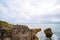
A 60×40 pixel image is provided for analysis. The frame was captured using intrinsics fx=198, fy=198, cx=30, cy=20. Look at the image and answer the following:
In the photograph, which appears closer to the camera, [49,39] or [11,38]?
[11,38]

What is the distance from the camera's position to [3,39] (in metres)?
43.4

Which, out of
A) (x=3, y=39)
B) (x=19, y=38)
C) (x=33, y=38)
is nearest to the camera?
(x=3, y=39)

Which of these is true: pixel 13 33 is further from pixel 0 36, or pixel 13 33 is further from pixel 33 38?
pixel 33 38

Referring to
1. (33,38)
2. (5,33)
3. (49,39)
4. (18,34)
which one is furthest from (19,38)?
(49,39)

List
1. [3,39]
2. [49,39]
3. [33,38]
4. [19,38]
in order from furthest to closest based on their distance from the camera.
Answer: [49,39] < [33,38] < [19,38] < [3,39]

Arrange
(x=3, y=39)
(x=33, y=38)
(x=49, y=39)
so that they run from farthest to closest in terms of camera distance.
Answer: (x=49, y=39) < (x=33, y=38) < (x=3, y=39)

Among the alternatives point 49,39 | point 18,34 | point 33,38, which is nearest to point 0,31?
point 18,34

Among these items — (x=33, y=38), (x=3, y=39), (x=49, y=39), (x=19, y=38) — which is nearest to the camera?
(x=3, y=39)

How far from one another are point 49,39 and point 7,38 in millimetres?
74862

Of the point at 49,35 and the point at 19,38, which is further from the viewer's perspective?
the point at 49,35

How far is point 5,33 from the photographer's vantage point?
4428 cm

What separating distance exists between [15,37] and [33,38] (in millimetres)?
16058

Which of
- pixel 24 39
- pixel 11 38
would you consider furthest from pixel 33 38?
pixel 11 38

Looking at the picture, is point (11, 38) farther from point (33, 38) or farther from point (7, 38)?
point (33, 38)
